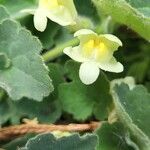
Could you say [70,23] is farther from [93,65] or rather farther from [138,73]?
[138,73]

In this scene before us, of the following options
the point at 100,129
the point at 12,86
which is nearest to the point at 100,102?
the point at 100,129

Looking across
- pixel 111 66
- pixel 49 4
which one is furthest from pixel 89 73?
pixel 49 4

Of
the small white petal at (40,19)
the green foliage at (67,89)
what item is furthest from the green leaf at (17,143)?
the small white petal at (40,19)

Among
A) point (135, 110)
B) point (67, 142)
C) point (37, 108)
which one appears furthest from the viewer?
point (37, 108)

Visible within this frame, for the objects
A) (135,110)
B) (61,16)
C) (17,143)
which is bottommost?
(17,143)

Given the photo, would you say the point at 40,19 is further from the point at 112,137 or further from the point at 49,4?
the point at 112,137

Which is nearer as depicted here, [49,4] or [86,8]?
[49,4]

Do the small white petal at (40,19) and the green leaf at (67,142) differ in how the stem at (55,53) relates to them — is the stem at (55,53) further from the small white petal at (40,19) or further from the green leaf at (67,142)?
the green leaf at (67,142)
